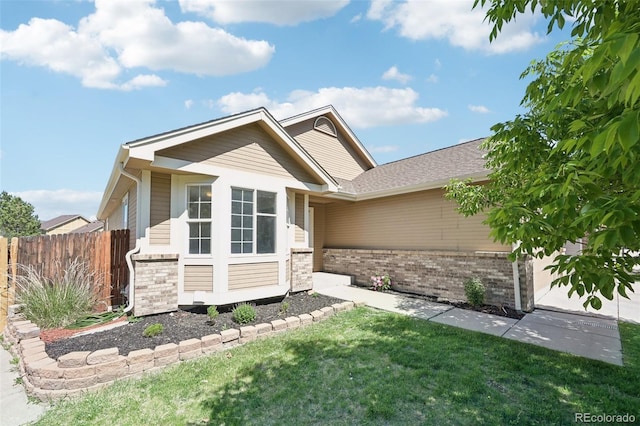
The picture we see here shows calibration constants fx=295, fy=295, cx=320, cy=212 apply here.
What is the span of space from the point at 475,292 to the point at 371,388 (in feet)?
17.5

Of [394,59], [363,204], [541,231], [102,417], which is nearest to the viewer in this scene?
[541,231]

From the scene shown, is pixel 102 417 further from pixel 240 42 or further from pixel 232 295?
pixel 240 42

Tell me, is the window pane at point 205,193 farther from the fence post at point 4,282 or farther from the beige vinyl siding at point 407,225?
→ the beige vinyl siding at point 407,225

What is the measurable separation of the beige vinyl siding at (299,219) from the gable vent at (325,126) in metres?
4.97

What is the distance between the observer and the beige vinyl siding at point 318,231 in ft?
41.4

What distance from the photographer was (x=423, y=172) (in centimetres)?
1044

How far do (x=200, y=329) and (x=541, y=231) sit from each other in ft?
18.8

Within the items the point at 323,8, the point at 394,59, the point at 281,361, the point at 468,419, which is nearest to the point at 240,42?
the point at 323,8

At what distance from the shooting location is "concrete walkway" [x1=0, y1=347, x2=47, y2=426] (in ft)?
11.0

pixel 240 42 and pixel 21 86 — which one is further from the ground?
→ pixel 240 42

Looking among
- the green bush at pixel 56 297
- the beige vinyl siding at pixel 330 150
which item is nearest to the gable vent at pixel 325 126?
the beige vinyl siding at pixel 330 150

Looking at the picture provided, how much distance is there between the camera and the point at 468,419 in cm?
316

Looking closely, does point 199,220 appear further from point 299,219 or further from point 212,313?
point 299,219

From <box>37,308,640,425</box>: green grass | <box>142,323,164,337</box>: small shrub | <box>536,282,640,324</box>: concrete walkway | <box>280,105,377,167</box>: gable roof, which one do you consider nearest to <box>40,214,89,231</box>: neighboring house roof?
<box>280,105,377,167</box>: gable roof
